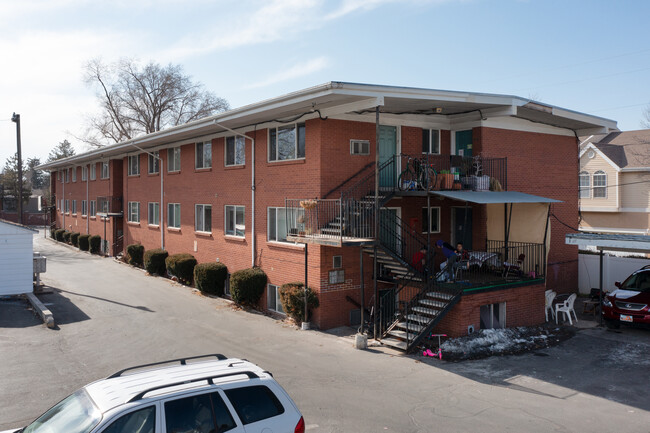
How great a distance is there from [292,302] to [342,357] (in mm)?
3522

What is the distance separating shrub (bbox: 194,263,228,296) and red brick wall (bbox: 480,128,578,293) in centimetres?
1116

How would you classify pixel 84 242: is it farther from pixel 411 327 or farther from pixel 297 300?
pixel 411 327

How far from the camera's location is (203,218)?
22.4m

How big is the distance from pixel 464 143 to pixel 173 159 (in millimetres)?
14496

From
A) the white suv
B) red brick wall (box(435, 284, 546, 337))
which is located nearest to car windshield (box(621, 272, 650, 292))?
red brick wall (box(435, 284, 546, 337))

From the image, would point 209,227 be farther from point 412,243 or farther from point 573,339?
point 573,339

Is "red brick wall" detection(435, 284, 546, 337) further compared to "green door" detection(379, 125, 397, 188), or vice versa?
"green door" detection(379, 125, 397, 188)

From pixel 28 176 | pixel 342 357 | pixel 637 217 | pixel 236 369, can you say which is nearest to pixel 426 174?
pixel 342 357

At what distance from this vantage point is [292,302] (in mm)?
15602

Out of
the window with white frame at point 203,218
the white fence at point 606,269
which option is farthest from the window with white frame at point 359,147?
the white fence at point 606,269

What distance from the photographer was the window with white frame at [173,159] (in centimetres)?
2471

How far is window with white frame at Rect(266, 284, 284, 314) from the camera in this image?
1758cm

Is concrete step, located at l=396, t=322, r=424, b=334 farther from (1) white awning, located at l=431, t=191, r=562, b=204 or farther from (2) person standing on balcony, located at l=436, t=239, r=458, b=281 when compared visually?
(1) white awning, located at l=431, t=191, r=562, b=204

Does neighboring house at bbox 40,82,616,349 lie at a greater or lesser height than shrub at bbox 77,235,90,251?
greater
